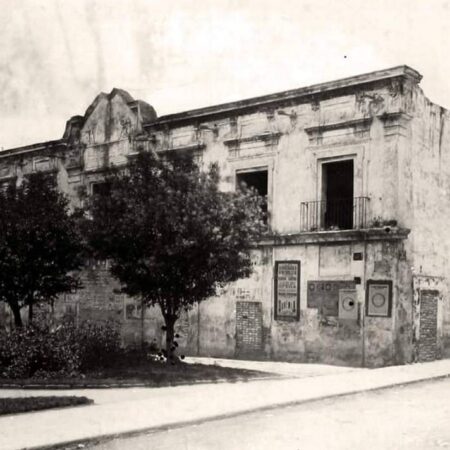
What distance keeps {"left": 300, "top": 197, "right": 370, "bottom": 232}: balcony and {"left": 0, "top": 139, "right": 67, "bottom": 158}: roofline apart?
1160 cm

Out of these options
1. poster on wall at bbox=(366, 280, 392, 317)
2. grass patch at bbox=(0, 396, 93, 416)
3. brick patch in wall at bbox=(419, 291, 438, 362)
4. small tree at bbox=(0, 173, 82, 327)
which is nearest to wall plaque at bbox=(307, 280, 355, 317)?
poster on wall at bbox=(366, 280, 392, 317)

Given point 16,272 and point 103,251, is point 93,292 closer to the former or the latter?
point 16,272

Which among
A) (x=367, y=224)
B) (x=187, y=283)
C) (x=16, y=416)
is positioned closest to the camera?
(x=16, y=416)

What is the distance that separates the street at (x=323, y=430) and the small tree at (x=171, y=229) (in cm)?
478

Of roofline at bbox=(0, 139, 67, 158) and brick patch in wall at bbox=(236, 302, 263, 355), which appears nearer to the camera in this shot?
brick patch in wall at bbox=(236, 302, 263, 355)

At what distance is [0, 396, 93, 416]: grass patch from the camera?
9.73 meters

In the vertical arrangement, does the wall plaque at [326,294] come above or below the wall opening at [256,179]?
below

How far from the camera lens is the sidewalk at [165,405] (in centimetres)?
835

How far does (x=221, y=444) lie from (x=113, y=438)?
4.26 feet

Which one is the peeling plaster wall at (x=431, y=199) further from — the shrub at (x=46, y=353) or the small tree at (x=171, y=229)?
the shrub at (x=46, y=353)

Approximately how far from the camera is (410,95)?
1888 centimetres

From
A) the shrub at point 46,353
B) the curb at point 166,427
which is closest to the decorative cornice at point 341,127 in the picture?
the curb at point 166,427

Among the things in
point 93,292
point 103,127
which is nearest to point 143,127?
point 103,127

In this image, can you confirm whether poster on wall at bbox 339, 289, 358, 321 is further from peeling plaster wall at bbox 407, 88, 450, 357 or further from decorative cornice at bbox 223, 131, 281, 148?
decorative cornice at bbox 223, 131, 281, 148
